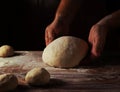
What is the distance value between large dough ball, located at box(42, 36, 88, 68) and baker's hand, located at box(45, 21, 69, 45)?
0.12 metres

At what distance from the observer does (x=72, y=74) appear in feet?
3.63

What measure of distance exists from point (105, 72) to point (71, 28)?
0.53 metres

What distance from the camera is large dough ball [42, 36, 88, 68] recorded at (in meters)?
1.17

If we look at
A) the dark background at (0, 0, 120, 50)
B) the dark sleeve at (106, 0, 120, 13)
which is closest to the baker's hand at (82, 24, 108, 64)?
the dark sleeve at (106, 0, 120, 13)

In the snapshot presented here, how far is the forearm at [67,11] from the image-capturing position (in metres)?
1.41

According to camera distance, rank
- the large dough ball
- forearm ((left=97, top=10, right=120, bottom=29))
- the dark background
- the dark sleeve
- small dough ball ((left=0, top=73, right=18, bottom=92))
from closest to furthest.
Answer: small dough ball ((left=0, top=73, right=18, bottom=92)) → the large dough ball → forearm ((left=97, top=10, right=120, bottom=29)) → the dark sleeve → the dark background

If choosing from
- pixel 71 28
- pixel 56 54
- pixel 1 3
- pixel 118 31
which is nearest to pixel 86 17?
pixel 71 28

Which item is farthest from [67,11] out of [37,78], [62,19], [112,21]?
[37,78]

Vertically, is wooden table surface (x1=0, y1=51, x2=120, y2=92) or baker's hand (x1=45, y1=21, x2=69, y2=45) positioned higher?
baker's hand (x1=45, y1=21, x2=69, y2=45)

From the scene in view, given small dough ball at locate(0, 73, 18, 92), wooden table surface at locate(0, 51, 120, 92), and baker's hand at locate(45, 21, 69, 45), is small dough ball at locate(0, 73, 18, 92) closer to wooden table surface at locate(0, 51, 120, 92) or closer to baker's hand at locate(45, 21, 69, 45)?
wooden table surface at locate(0, 51, 120, 92)

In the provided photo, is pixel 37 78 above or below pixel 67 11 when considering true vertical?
below

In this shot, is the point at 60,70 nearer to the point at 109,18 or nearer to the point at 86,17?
the point at 109,18

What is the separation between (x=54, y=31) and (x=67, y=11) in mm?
157

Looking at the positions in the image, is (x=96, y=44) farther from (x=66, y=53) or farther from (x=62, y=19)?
(x=62, y=19)
